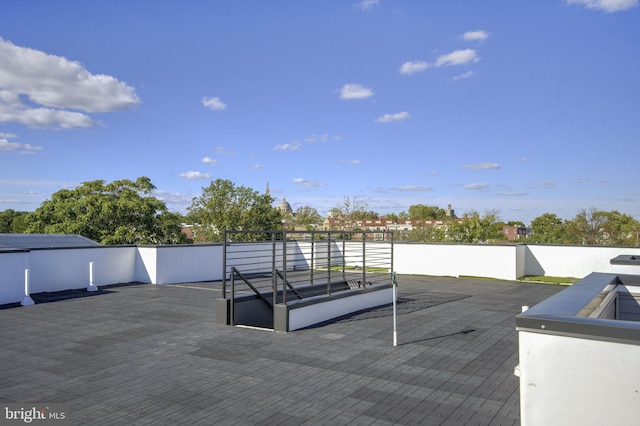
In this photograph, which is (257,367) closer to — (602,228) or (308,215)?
(602,228)

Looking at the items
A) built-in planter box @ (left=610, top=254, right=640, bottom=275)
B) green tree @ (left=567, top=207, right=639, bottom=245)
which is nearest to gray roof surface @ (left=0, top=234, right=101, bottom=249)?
built-in planter box @ (left=610, top=254, right=640, bottom=275)

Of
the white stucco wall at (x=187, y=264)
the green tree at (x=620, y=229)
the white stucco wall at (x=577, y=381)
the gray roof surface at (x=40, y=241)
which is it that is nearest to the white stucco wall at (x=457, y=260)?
the white stucco wall at (x=187, y=264)

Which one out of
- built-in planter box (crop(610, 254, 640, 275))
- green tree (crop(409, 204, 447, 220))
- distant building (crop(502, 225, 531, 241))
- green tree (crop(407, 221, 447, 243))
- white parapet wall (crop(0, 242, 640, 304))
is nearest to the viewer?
built-in planter box (crop(610, 254, 640, 275))

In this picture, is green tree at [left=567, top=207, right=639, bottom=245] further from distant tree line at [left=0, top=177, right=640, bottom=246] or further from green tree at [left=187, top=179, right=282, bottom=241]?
green tree at [left=187, top=179, right=282, bottom=241]

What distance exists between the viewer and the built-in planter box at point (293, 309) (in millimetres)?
9173

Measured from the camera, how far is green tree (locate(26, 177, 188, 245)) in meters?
27.6

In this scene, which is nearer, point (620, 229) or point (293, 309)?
point (293, 309)

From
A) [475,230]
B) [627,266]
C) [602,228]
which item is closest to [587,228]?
[602,228]

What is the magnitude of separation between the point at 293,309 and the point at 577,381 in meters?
6.26

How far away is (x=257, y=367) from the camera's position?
267 inches

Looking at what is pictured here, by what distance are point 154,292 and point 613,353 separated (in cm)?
1349

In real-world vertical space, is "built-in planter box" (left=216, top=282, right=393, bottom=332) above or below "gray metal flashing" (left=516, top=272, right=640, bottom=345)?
below

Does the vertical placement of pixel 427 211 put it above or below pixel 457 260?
above

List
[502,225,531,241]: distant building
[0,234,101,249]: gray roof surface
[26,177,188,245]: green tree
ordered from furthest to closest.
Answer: [502,225,531,241]: distant building → [26,177,188,245]: green tree → [0,234,101,249]: gray roof surface
